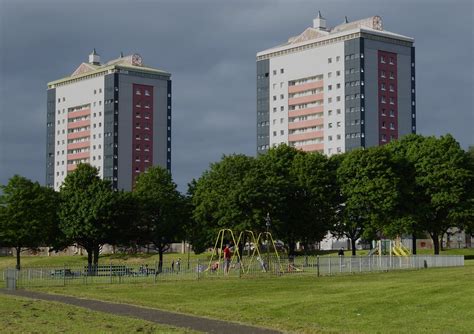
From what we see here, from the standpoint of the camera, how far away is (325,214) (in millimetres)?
103438

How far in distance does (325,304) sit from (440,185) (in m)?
68.8

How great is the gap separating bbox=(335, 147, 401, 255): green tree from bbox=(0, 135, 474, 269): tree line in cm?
14

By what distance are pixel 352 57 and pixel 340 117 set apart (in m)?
14.9

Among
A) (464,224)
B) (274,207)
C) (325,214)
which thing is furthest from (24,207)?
(464,224)

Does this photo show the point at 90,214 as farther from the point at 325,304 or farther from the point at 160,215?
the point at 325,304

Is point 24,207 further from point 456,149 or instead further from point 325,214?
point 456,149

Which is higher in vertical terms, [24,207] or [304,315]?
[24,207]

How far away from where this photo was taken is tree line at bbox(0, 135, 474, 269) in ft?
322

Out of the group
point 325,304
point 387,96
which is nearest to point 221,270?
point 325,304

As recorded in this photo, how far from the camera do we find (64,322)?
1141 inches

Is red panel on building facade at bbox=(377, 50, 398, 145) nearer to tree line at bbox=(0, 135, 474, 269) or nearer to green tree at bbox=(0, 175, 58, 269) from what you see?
tree line at bbox=(0, 135, 474, 269)

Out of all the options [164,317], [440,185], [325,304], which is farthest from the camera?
[440,185]

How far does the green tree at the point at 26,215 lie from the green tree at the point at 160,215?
11934 mm

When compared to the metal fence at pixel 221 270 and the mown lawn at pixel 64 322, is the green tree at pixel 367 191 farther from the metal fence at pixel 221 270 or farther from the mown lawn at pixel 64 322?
the mown lawn at pixel 64 322
